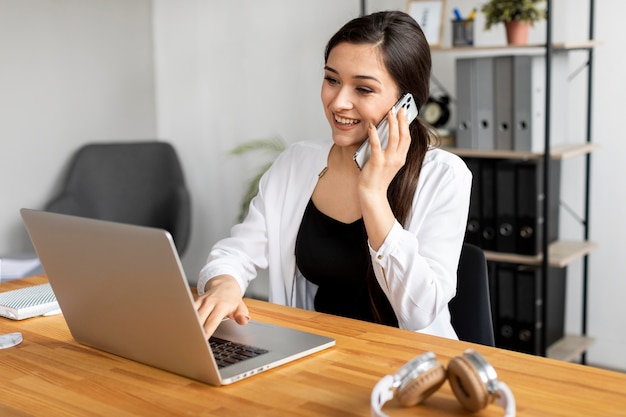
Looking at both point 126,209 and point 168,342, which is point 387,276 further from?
point 126,209

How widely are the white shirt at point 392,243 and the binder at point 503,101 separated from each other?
49.6 inches

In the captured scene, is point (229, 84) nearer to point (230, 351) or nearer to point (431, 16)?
point (431, 16)

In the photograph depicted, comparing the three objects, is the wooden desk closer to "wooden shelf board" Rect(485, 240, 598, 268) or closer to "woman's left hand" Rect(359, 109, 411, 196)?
"woman's left hand" Rect(359, 109, 411, 196)

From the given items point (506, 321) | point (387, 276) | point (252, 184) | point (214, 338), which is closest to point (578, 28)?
point (506, 321)

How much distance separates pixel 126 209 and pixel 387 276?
2821 millimetres

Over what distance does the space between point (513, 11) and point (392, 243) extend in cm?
179

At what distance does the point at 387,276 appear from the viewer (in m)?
1.75

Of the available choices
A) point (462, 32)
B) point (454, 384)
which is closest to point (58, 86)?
point (462, 32)

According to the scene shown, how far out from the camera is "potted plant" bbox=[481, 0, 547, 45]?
3182 millimetres

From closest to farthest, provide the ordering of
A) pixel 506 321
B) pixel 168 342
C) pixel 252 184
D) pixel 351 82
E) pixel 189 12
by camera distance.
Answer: pixel 168 342, pixel 351 82, pixel 506 321, pixel 252 184, pixel 189 12

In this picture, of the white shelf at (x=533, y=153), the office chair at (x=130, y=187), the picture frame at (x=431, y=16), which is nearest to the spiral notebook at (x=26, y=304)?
the white shelf at (x=533, y=153)

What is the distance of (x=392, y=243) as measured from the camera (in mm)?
1733

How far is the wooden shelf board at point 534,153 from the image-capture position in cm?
314

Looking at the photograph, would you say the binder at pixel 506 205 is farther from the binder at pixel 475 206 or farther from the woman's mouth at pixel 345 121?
the woman's mouth at pixel 345 121
